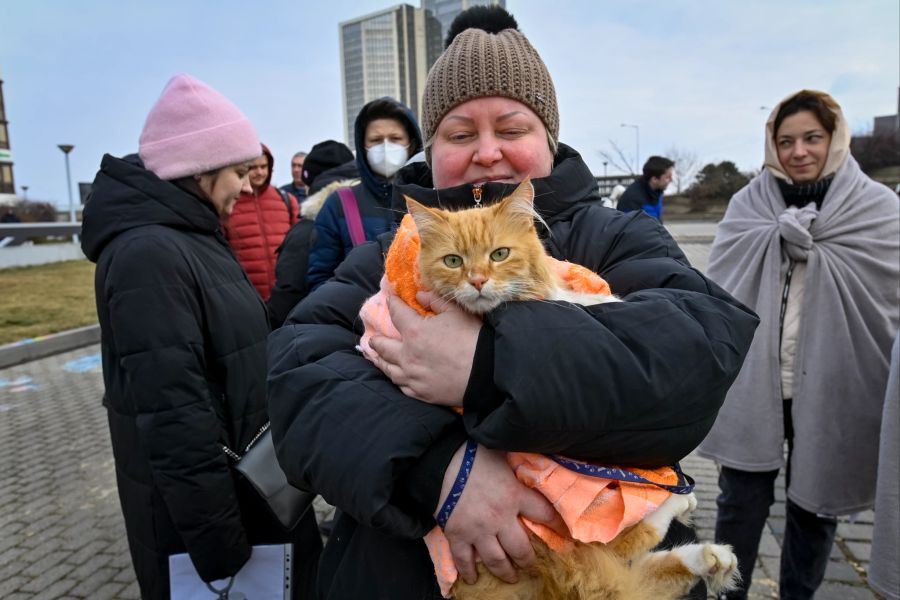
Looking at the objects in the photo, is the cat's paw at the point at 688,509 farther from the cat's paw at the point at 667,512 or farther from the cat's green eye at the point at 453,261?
the cat's green eye at the point at 453,261

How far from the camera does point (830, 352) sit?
3268 mm

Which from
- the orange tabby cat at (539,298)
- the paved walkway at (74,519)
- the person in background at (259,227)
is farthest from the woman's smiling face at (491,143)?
the paved walkway at (74,519)

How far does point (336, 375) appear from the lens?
1421mm

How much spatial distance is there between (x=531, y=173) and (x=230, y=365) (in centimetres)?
181

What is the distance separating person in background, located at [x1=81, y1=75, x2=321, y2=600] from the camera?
93.8 inches

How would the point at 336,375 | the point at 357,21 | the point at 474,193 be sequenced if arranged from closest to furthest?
the point at 336,375 < the point at 474,193 < the point at 357,21

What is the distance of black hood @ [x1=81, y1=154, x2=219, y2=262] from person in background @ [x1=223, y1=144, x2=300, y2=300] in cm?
210

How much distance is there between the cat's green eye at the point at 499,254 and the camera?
5.41 feet

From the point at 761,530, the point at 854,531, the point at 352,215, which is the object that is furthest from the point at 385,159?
the point at 854,531

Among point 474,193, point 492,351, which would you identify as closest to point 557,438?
point 492,351

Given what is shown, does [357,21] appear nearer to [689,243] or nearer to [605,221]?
[689,243]

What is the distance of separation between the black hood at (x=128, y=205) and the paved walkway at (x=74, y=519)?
2882 mm

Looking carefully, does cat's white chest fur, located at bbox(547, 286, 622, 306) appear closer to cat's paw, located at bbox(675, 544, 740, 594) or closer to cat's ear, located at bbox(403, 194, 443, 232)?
cat's ear, located at bbox(403, 194, 443, 232)

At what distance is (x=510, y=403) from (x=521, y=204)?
0.70 m
